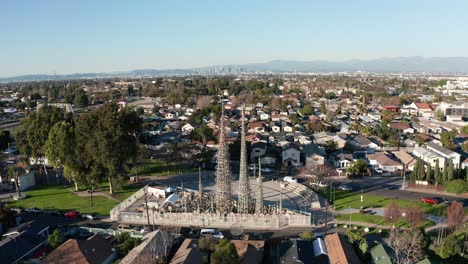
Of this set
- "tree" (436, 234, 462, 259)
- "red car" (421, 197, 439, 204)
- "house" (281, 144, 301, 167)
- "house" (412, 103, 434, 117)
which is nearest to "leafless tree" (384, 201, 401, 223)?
"tree" (436, 234, 462, 259)

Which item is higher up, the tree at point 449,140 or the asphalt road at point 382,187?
the tree at point 449,140

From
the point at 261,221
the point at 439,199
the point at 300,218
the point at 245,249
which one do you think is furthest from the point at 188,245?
the point at 439,199

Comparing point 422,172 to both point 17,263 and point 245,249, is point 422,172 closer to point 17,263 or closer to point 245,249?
point 245,249

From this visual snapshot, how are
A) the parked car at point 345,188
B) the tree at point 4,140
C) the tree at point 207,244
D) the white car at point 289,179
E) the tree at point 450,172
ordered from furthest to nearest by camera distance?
the tree at point 4,140
the white car at point 289,179
the parked car at point 345,188
the tree at point 450,172
the tree at point 207,244

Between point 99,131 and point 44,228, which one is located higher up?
point 99,131

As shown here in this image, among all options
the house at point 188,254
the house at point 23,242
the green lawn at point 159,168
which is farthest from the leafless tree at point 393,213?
the house at point 23,242

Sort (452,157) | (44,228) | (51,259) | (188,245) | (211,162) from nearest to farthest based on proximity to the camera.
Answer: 1. (51,259)
2. (188,245)
3. (44,228)
4. (452,157)
5. (211,162)

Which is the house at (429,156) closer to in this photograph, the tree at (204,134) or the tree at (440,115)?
the tree at (204,134)
